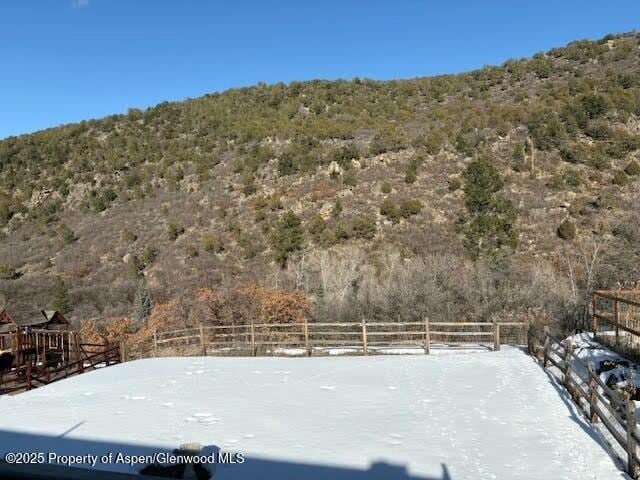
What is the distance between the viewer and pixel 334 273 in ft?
87.4

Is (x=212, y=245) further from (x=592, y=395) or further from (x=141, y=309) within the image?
(x=592, y=395)

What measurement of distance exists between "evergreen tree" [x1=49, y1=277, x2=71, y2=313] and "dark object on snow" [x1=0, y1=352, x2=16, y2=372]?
8527 mm

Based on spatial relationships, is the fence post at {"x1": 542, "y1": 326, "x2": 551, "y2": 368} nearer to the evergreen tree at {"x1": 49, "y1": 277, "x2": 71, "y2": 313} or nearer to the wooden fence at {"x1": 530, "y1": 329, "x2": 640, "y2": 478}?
the wooden fence at {"x1": 530, "y1": 329, "x2": 640, "y2": 478}

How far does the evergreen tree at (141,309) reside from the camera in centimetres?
→ 2717

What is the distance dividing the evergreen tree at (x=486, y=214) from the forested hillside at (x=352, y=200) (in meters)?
0.12

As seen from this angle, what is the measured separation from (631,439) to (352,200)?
28802mm

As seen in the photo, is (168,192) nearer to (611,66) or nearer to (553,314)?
(553,314)

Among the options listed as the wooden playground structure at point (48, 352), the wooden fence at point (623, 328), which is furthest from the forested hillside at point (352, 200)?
the wooden fence at point (623, 328)

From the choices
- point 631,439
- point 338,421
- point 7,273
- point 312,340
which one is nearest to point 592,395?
point 631,439

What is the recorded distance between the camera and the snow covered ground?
294 inches

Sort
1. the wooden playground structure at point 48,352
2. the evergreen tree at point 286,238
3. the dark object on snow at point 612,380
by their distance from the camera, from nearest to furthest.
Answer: the dark object on snow at point 612,380
the wooden playground structure at point 48,352
the evergreen tree at point 286,238

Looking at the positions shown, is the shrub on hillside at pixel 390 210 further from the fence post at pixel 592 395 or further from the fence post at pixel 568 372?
the fence post at pixel 592 395

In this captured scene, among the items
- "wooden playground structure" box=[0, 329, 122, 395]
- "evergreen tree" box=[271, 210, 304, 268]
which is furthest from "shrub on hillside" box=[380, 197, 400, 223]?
"wooden playground structure" box=[0, 329, 122, 395]

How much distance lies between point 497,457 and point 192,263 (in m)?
27.2
